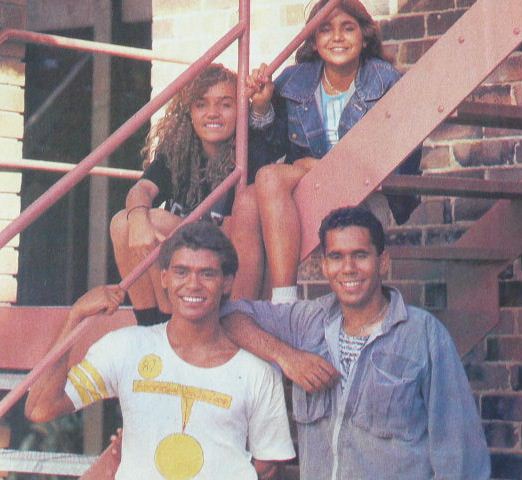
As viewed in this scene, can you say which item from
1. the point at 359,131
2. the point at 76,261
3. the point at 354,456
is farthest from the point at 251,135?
the point at 76,261

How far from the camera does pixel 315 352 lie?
3.95 meters

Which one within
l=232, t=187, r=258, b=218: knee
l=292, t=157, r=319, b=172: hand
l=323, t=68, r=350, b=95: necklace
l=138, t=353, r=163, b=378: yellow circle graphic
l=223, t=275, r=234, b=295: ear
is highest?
l=323, t=68, r=350, b=95: necklace

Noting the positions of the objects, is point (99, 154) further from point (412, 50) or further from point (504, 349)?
point (504, 349)

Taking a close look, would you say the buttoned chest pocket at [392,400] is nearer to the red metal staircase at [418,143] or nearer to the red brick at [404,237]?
the red metal staircase at [418,143]

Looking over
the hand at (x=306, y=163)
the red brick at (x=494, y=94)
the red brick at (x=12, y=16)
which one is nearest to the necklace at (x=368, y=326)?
the hand at (x=306, y=163)

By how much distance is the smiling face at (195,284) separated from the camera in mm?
3920

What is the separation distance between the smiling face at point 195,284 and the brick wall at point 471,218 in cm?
156

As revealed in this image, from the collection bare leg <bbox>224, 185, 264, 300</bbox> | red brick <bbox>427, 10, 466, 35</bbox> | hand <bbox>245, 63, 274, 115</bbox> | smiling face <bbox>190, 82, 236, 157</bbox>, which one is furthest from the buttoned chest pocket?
red brick <bbox>427, 10, 466, 35</bbox>

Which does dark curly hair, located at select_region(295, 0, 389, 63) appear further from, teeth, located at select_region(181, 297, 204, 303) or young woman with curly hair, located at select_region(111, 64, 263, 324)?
teeth, located at select_region(181, 297, 204, 303)

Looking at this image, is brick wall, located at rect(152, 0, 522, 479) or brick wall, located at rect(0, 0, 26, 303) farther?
brick wall, located at rect(0, 0, 26, 303)

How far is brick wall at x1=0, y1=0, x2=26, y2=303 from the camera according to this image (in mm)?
5871

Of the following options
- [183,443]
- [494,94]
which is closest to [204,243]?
[183,443]

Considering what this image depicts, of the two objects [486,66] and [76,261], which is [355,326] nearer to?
[486,66]

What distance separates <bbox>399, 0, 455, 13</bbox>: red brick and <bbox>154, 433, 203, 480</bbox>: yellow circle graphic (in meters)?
2.41
